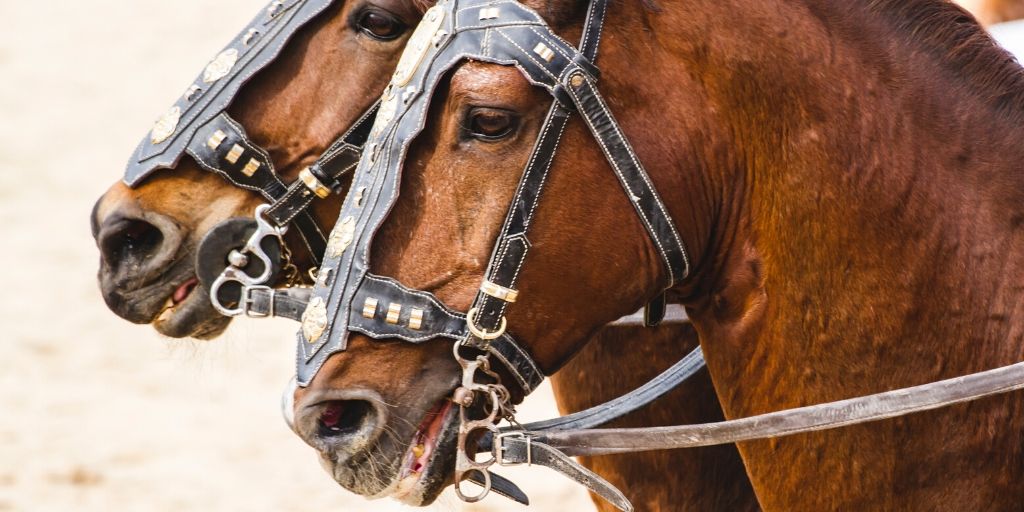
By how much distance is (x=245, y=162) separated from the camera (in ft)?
11.3

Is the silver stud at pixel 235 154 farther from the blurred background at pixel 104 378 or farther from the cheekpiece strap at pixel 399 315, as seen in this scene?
the cheekpiece strap at pixel 399 315

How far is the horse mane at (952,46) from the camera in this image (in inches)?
101

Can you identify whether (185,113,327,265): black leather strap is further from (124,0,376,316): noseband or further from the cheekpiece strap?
the cheekpiece strap

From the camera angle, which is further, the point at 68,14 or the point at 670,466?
the point at 68,14

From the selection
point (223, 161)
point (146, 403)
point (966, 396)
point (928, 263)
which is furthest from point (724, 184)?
point (146, 403)

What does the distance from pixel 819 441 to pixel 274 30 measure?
1.87 metres

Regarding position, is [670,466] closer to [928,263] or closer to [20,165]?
[928,263]

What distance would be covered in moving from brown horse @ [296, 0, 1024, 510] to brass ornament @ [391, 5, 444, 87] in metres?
0.10

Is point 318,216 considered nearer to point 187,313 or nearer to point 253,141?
point 253,141

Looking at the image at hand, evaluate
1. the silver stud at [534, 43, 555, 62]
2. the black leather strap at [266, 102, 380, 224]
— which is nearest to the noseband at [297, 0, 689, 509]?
the silver stud at [534, 43, 555, 62]

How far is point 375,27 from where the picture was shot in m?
3.40

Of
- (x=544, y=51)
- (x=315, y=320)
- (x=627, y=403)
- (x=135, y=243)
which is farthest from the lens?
(x=135, y=243)

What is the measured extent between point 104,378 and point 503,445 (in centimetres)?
601

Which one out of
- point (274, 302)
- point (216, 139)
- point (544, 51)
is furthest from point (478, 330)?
point (216, 139)
